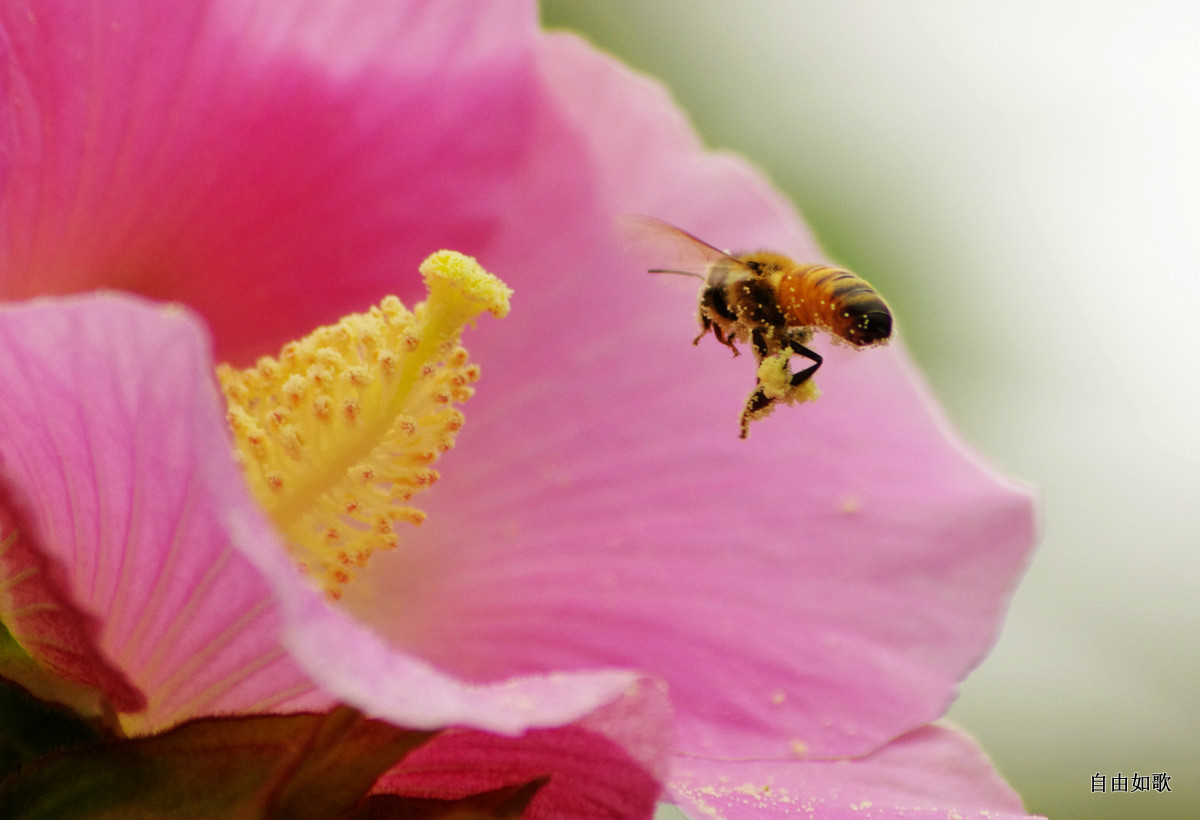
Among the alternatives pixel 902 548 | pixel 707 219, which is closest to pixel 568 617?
pixel 902 548

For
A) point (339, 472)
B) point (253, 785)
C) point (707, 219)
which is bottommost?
point (253, 785)

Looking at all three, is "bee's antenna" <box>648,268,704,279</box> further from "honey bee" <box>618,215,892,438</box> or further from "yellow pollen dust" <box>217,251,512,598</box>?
"yellow pollen dust" <box>217,251,512,598</box>

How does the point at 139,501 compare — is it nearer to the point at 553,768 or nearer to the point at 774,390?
the point at 553,768

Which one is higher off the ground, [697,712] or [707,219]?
[707,219]

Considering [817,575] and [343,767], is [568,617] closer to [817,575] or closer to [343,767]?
[817,575]

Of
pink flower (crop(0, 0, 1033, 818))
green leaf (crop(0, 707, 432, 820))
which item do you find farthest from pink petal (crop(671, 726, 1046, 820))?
green leaf (crop(0, 707, 432, 820))

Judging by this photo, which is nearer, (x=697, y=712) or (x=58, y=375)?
(x=58, y=375)

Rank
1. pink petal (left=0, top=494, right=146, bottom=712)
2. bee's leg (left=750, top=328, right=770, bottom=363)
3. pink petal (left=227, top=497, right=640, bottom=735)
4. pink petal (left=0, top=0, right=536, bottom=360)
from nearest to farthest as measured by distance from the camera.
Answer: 1. pink petal (left=227, top=497, right=640, bottom=735)
2. pink petal (left=0, top=494, right=146, bottom=712)
3. pink petal (left=0, top=0, right=536, bottom=360)
4. bee's leg (left=750, top=328, right=770, bottom=363)
